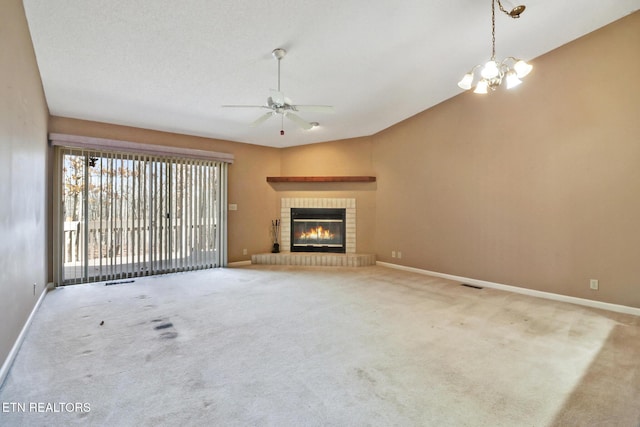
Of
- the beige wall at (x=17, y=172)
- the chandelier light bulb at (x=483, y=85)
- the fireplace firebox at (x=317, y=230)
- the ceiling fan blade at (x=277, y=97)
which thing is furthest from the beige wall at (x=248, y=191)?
the chandelier light bulb at (x=483, y=85)

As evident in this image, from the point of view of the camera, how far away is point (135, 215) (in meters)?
4.86

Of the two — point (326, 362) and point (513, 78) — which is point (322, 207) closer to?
point (513, 78)

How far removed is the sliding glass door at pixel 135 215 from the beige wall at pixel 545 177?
4025mm

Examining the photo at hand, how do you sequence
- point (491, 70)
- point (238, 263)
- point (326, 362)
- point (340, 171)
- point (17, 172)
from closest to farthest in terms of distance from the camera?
point (326, 362)
point (17, 172)
point (491, 70)
point (238, 263)
point (340, 171)

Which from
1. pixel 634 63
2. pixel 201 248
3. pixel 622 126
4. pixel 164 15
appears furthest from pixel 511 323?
pixel 201 248

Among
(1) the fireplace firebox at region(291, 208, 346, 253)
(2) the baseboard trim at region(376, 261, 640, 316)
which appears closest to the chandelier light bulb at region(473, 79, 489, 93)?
(2) the baseboard trim at region(376, 261, 640, 316)

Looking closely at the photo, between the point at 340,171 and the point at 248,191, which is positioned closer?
the point at 248,191

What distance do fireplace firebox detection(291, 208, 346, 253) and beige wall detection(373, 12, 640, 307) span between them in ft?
5.31

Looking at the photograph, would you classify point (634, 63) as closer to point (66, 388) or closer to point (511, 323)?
point (511, 323)

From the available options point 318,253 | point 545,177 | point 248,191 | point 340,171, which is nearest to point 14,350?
point 248,191

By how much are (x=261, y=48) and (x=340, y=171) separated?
3.71 metres

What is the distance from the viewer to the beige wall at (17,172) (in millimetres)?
1937

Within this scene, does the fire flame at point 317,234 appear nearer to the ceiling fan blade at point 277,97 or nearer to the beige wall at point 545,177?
the beige wall at point 545,177

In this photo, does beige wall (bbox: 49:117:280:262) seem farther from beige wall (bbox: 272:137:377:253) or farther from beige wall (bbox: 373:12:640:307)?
beige wall (bbox: 373:12:640:307)
